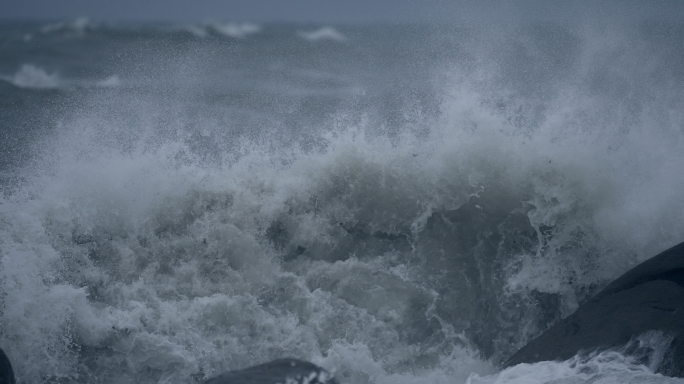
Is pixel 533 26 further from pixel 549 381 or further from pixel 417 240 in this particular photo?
pixel 549 381

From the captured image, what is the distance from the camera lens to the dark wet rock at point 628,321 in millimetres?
4762

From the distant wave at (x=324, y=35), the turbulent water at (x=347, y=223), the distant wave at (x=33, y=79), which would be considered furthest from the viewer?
the distant wave at (x=324, y=35)

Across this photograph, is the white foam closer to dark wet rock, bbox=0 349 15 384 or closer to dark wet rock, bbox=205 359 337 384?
dark wet rock, bbox=205 359 337 384

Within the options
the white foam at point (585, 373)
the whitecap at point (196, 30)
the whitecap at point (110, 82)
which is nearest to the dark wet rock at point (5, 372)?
the white foam at point (585, 373)

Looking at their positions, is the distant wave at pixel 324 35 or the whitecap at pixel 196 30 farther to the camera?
the distant wave at pixel 324 35

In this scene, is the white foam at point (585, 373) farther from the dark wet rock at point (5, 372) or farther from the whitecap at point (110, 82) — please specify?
the whitecap at point (110, 82)

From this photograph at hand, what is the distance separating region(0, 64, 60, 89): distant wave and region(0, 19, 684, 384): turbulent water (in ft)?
7.78

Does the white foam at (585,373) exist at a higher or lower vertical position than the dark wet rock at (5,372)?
lower

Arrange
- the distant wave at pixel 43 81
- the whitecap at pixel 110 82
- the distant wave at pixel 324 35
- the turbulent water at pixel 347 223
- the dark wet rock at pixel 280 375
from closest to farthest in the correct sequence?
the dark wet rock at pixel 280 375
the turbulent water at pixel 347 223
the whitecap at pixel 110 82
the distant wave at pixel 43 81
the distant wave at pixel 324 35

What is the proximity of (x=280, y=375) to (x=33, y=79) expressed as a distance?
10632 mm

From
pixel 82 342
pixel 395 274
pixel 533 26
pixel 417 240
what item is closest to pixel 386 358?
pixel 395 274

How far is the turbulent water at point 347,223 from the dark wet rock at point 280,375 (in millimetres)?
1369

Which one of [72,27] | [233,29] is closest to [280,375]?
[233,29]

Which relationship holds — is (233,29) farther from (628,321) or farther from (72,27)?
Result: (628,321)
